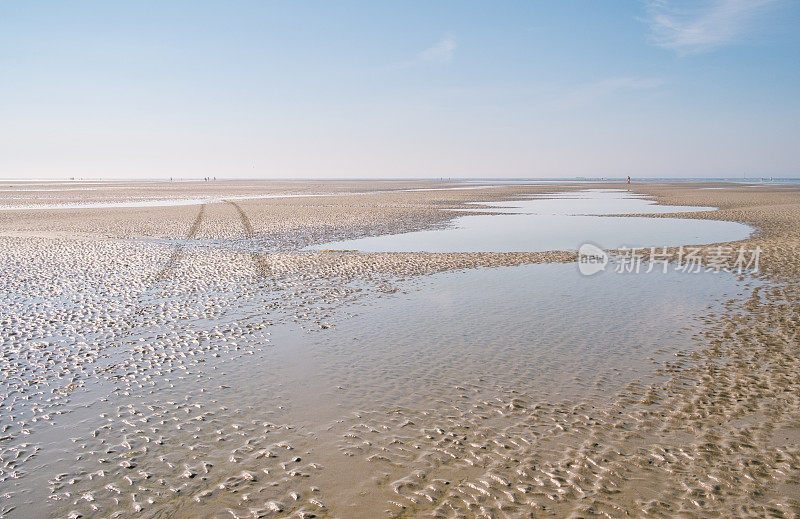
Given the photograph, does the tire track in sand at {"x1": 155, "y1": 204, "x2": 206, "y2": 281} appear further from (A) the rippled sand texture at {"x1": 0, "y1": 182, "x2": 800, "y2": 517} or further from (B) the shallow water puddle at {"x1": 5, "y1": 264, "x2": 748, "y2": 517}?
(B) the shallow water puddle at {"x1": 5, "y1": 264, "x2": 748, "y2": 517}

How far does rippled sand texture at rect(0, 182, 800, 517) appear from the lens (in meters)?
6.06

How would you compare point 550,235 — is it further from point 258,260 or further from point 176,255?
point 176,255

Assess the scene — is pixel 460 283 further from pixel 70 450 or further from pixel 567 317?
pixel 70 450

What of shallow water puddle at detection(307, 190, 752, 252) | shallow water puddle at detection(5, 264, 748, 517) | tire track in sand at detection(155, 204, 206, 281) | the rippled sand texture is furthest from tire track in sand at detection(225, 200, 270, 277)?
the rippled sand texture

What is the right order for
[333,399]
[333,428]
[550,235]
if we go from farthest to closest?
[550,235], [333,399], [333,428]

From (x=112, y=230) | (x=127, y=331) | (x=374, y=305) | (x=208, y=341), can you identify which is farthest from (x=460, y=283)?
(x=112, y=230)

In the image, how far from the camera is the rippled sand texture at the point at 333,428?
239 inches

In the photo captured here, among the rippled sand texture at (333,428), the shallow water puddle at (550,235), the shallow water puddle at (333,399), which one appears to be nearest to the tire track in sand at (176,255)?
the rippled sand texture at (333,428)

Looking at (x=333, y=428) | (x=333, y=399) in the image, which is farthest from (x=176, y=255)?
(x=333, y=428)

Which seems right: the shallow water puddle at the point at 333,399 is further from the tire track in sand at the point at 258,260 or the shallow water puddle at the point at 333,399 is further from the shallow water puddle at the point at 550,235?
the shallow water puddle at the point at 550,235

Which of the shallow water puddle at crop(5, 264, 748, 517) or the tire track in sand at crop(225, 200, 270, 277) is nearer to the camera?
the shallow water puddle at crop(5, 264, 748, 517)

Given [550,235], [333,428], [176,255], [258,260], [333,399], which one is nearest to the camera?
[333,428]

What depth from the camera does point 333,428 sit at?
313 inches

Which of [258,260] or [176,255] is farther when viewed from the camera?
[176,255]
